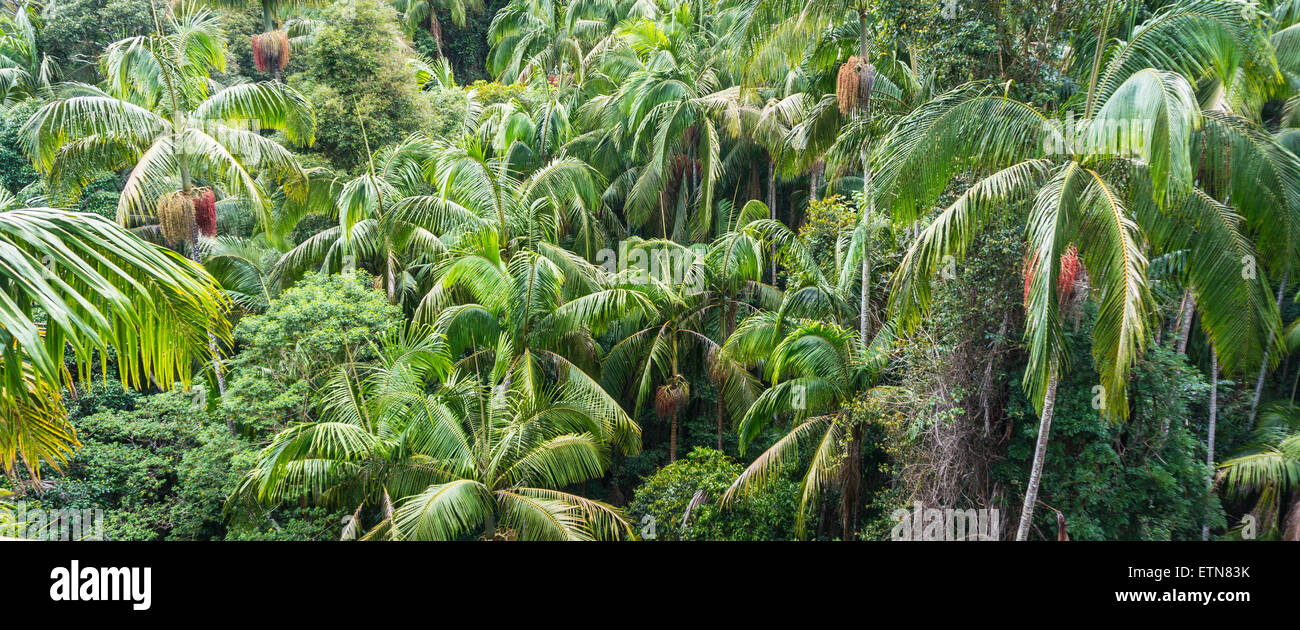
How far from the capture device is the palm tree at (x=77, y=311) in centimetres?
248

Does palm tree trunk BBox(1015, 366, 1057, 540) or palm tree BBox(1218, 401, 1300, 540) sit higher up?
palm tree trunk BBox(1015, 366, 1057, 540)

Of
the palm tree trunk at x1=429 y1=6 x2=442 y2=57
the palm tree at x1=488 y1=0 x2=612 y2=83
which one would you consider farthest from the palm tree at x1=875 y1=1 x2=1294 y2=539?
the palm tree trunk at x1=429 y1=6 x2=442 y2=57

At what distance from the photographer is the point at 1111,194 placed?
5.88 metres

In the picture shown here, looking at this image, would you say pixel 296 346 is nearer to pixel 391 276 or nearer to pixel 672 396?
pixel 391 276

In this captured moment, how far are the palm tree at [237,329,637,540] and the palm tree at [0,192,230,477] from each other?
15.3 ft

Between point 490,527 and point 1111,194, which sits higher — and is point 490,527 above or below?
below

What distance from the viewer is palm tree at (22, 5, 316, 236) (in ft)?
35.5

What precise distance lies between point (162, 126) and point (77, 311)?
9.87 meters

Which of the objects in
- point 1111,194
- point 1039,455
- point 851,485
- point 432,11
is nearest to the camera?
point 1111,194

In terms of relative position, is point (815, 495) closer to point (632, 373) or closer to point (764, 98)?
point (632, 373)

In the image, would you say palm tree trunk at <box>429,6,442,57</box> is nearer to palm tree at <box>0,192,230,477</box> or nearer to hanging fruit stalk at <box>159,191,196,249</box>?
hanging fruit stalk at <box>159,191,196,249</box>

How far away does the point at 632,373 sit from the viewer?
46.1ft

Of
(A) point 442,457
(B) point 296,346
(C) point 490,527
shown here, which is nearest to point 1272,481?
(C) point 490,527

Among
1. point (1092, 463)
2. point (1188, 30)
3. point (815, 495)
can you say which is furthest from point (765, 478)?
point (1188, 30)
